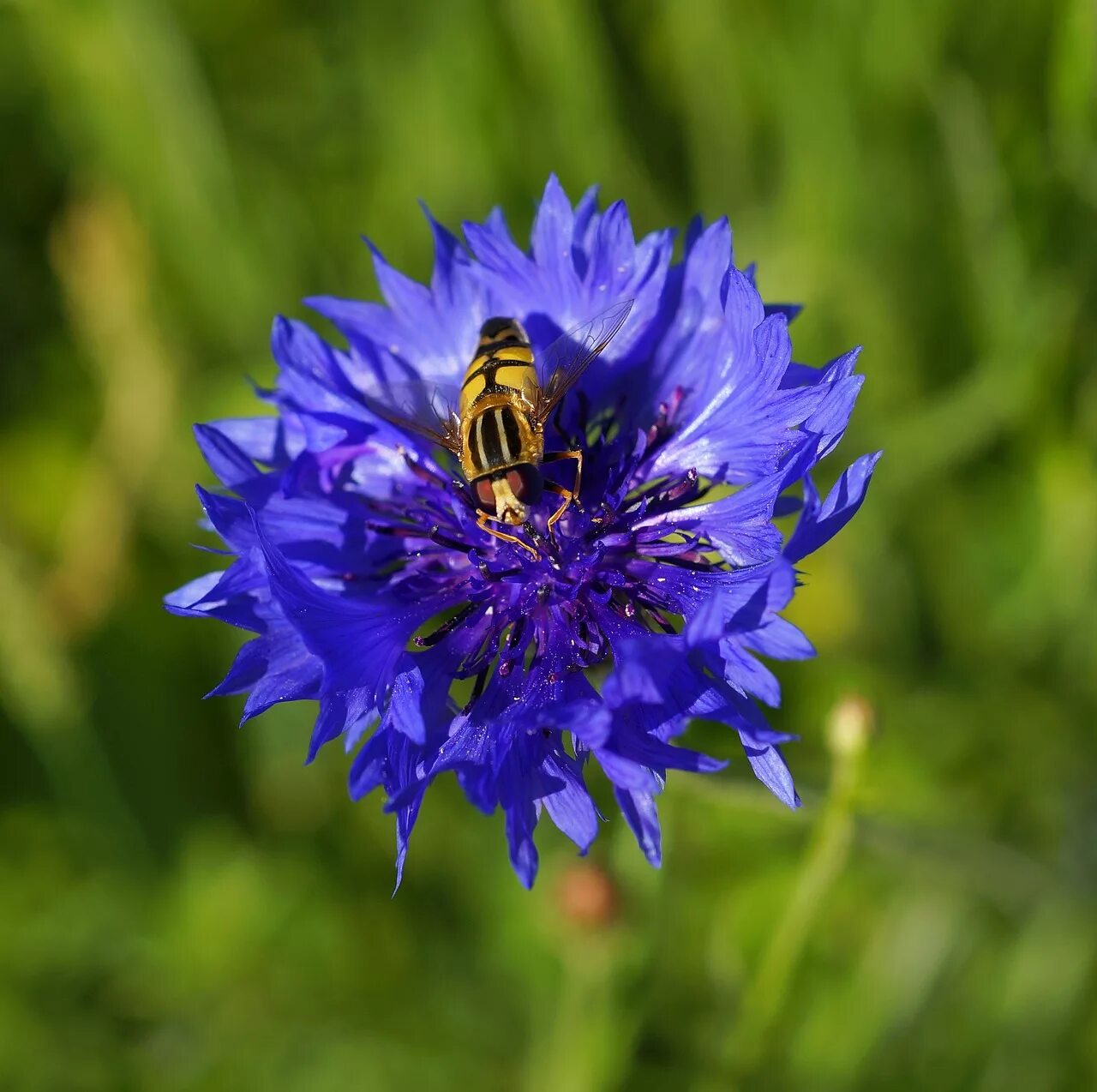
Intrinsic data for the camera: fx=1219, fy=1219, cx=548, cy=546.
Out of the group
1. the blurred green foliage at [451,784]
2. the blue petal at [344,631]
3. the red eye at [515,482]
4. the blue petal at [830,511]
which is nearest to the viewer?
the blue petal at [830,511]

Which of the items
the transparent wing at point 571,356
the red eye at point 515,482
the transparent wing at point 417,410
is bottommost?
the red eye at point 515,482

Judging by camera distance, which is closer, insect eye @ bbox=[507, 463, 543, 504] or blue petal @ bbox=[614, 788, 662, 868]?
blue petal @ bbox=[614, 788, 662, 868]

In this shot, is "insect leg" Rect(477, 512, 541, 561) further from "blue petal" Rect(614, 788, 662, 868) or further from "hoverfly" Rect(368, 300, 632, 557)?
"blue petal" Rect(614, 788, 662, 868)

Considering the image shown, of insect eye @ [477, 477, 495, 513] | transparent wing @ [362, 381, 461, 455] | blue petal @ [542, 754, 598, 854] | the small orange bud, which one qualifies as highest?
transparent wing @ [362, 381, 461, 455]

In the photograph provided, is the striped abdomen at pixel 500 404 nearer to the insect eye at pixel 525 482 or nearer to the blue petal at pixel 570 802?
the insect eye at pixel 525 482

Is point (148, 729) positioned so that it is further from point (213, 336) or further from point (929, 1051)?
point (929, 1051)

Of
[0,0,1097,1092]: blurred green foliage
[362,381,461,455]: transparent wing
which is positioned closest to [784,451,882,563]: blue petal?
[362,381,461,455]: transparent wing

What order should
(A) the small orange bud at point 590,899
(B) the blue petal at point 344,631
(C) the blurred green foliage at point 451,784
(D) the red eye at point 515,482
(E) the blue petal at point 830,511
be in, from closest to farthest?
(E) the blue petal at point 830,511 < (B) the blue petal at point 344,631 < (D) the red eye at point 515,482 < (A) the small orange bud at point 590,899 < (C) the blurred green foliage at point 451,784

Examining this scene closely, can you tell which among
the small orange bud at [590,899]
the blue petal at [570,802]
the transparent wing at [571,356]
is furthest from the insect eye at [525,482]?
the small orange bud at [590,899]
